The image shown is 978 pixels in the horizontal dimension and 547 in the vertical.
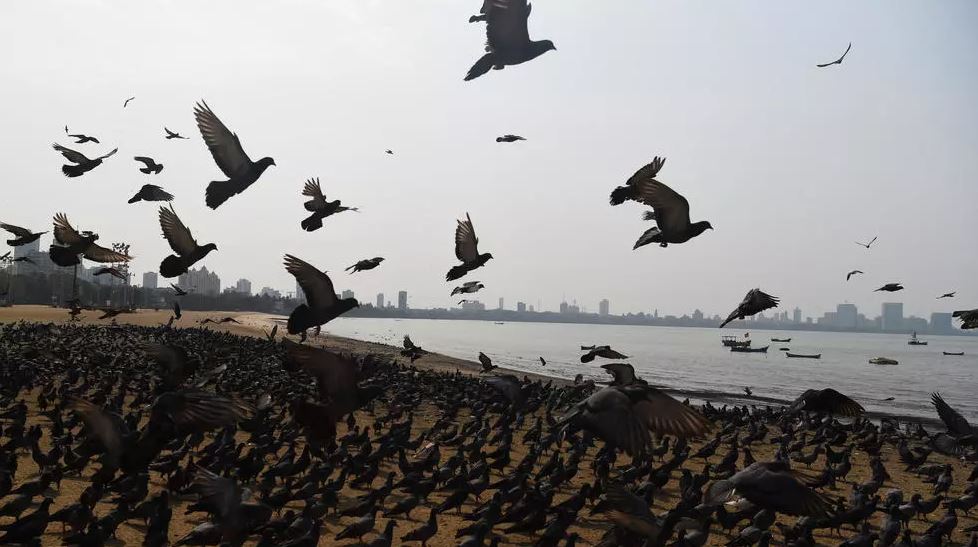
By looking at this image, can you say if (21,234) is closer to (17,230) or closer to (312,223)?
(17,230)

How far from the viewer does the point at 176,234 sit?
9602 mm

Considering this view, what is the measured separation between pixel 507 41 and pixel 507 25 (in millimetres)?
218

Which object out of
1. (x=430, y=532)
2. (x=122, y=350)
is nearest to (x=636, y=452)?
(x=430, y=532)

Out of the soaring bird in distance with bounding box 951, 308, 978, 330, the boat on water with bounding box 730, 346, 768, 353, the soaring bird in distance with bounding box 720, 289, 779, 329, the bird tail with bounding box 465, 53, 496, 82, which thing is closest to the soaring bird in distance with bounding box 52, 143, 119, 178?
the bird tail with bounding box 465, 53, 496, 82

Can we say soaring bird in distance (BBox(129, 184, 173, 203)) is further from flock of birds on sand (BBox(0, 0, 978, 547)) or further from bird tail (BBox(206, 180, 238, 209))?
bird tail (BBox(206, 180, 238, 209))

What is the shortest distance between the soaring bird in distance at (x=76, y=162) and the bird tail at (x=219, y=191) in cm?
336

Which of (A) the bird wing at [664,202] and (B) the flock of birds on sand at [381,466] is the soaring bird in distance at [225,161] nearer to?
(B) the flock of birds on sand at [381,466]

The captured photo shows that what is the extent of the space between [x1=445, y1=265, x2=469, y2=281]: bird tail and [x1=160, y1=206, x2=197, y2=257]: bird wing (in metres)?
3.93

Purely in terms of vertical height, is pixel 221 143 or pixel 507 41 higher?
pixel 507 41

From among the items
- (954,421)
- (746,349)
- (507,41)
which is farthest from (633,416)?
(746,349)

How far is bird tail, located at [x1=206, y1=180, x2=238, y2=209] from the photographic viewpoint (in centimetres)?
892

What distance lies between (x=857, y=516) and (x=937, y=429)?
2436cm

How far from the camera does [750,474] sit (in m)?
6.43

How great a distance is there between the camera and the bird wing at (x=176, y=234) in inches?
375
